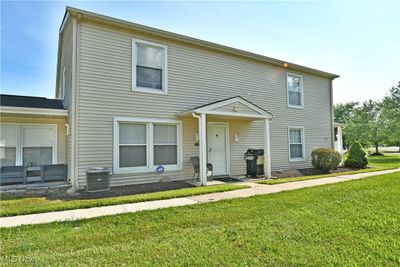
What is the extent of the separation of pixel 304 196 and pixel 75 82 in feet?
23.5

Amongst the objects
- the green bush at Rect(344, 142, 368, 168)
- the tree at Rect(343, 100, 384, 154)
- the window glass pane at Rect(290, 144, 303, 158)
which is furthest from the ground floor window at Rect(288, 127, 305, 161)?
the tree at Rect(343, 100, 384, 154)

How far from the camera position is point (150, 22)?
8.19 m

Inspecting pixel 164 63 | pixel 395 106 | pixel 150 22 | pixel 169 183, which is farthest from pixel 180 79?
pixel 395 106

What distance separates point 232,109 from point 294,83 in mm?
5443

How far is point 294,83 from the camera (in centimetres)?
1197

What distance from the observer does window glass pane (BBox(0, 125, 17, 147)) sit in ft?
25.8

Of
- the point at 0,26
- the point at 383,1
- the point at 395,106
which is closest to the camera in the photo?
the point at 0,26

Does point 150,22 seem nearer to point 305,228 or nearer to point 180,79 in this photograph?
point 180,79

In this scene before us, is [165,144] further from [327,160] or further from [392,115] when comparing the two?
[392,115]

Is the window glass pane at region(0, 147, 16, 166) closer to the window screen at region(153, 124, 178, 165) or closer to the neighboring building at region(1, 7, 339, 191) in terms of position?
the neighboring building at region(1, 7, 339, 191)

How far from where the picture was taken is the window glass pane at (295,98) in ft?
38.7

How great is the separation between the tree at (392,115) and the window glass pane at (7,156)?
2932 centimetres

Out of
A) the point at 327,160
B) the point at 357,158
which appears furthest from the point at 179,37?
the point at 357,158

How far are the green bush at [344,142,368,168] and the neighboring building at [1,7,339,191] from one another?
369 centimetres
